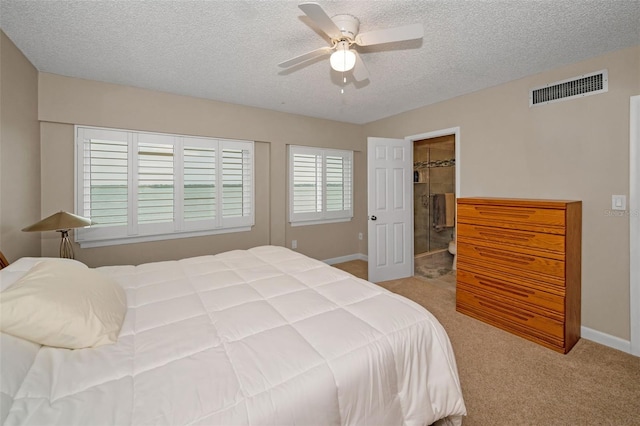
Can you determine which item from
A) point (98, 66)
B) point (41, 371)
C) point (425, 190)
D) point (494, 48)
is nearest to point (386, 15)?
point (494, 48)

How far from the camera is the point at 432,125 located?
3709 millimetres

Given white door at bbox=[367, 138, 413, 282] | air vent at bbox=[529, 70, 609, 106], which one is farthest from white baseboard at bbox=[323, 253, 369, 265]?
air vent at bbox=[529, 70, 609, 106]

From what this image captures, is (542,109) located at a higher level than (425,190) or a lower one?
higher

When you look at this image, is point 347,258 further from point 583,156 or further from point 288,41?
point 288,41

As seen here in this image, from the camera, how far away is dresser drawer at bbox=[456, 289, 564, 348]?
226cm

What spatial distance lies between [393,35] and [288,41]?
2.87 ft

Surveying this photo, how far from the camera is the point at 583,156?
2441mm

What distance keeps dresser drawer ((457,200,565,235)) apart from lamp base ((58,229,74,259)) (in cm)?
390

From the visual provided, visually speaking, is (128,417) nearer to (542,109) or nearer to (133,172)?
(133,172)

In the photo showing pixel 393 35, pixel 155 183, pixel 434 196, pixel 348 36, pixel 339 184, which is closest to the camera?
pixel 393 35

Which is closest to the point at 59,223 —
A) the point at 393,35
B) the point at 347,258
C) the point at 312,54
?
the point at 312,54

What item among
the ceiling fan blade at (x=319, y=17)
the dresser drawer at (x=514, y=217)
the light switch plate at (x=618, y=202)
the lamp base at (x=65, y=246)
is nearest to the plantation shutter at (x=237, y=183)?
the lamp base at (x=65, y=246)

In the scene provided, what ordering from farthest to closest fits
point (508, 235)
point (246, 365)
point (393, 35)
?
point (508, 235), point (393, 35), point (246, 365)

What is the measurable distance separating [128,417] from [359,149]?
469 centimetres
